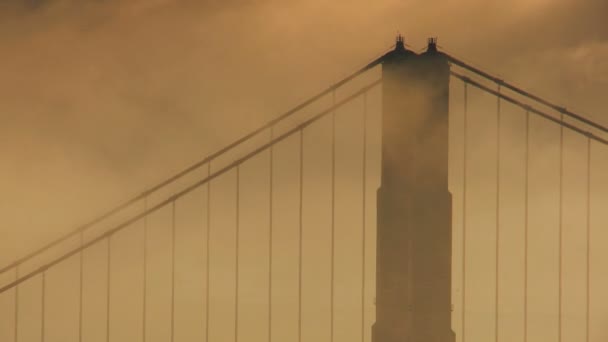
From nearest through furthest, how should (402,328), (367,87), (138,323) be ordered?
(402,328) → (367,87) → (138,323)

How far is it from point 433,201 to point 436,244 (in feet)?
1.68

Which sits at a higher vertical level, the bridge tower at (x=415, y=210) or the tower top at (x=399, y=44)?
the tower top at (x=399, y=44)

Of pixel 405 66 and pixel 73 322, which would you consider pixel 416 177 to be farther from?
pixel 73 322

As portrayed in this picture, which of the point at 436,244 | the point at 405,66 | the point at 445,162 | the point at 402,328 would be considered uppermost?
the point at 405,66

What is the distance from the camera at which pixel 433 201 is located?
47.4 ft

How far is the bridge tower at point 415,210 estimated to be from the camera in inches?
567

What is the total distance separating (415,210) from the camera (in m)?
14.4

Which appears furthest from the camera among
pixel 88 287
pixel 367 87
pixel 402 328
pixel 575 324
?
pixel 575 324

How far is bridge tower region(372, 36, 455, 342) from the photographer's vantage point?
14.4m

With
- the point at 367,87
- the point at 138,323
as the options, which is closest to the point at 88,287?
the point at 138,323

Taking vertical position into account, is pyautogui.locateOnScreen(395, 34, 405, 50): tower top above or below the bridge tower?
above

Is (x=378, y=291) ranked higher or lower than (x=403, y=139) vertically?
lower

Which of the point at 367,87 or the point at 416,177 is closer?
the point at 416,177

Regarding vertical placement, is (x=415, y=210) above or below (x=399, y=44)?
below
